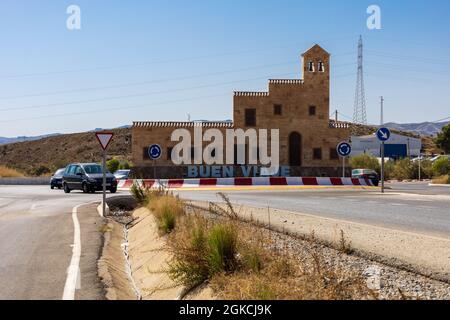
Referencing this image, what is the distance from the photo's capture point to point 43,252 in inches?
491

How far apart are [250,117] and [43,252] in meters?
39.9

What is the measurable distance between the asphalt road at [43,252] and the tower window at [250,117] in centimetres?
3083

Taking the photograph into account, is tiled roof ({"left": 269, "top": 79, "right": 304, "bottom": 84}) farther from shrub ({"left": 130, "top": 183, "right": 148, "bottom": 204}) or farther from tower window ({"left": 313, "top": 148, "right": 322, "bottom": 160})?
shrub ({"left": 130, "top": 183, "right": 148, "bottom": 204})

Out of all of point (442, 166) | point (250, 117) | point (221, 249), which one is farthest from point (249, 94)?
point (221, 249)

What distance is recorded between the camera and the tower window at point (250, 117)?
51.4 meters

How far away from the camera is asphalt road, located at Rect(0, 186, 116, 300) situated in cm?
896

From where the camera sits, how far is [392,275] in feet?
25.9

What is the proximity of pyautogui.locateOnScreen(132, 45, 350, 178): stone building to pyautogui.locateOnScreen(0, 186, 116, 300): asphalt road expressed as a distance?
3132 centimetres

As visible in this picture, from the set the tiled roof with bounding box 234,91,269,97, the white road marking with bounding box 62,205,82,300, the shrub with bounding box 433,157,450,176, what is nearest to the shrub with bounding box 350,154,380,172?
the shrub with bounding box 433,157,450,176

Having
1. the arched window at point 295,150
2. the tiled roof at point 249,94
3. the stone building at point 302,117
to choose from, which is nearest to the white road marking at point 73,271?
the stone building at point 302,117

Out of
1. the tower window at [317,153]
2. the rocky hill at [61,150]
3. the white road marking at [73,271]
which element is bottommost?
the white road marking at [73,271]

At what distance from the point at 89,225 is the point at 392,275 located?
11207mm

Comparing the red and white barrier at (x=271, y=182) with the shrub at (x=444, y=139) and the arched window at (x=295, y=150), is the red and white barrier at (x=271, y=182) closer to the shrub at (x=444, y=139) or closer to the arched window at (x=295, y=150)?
the arched window at (x=295, y=150)

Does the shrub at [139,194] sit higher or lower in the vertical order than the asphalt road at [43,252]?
higher
